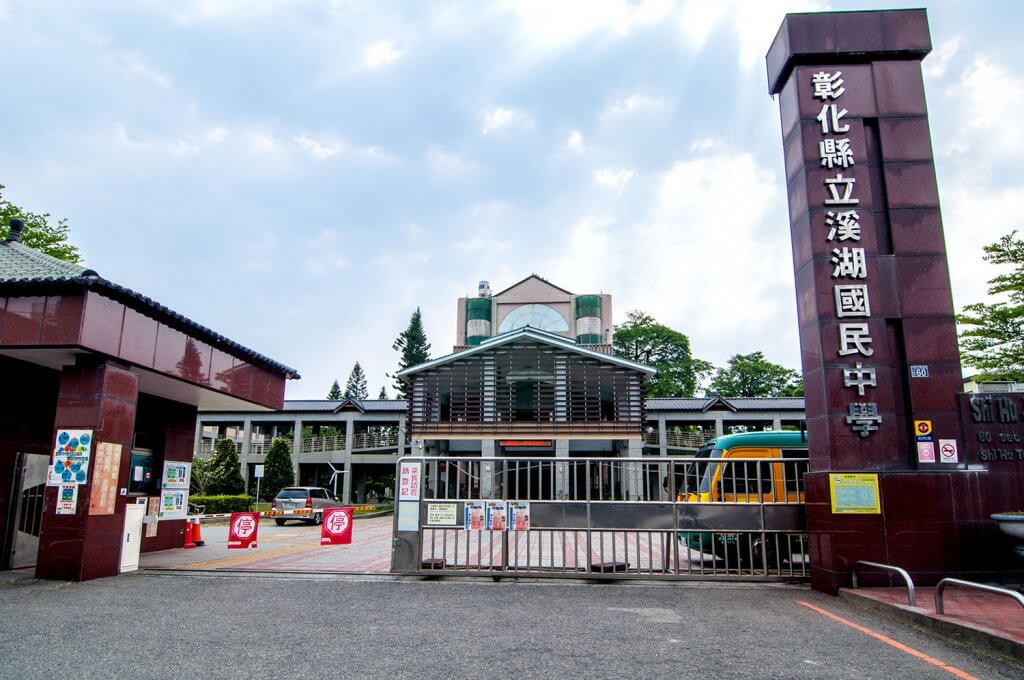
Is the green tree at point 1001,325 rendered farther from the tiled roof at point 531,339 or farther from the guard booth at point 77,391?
the guard booth at point 77,391

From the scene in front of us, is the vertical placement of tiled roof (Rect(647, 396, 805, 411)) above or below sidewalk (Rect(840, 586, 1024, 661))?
above

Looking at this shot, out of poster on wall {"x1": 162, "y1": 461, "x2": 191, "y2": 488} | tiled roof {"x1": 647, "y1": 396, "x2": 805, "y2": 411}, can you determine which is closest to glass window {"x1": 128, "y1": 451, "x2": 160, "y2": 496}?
poster on wall {"x1": 162, "y1": 461, "x2": 191, "y2": 488}

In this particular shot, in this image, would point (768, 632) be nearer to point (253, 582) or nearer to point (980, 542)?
point (980, 542)

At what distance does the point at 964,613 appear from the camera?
678cm

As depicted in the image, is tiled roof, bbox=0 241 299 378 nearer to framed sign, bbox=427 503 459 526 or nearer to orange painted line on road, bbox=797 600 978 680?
framed sign, bbox=427 503 459 526

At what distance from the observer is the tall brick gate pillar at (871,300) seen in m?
8.75

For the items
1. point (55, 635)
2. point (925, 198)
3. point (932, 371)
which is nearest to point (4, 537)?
point (55, 635)

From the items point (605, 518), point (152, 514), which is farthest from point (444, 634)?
point (152, 514)

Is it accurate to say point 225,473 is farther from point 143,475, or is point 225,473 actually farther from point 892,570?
point 892,570

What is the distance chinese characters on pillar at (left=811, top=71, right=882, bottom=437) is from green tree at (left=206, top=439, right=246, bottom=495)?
32145 millimetres

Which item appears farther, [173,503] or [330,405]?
[330,405]

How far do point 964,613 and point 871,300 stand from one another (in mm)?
4292

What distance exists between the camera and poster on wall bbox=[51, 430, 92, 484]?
980 cm

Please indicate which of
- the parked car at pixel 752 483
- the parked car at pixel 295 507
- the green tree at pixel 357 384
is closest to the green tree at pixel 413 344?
the green tree at pixel 357 384
